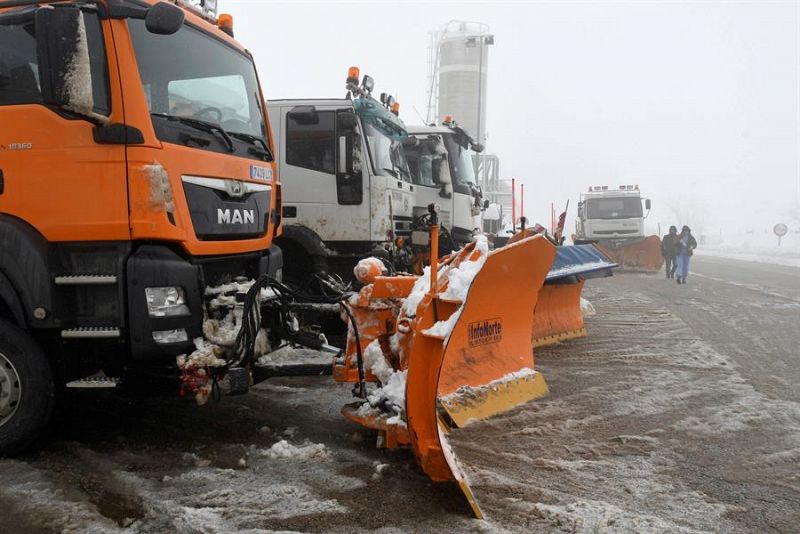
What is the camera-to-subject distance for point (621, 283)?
15.6 metres

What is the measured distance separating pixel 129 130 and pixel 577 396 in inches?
153

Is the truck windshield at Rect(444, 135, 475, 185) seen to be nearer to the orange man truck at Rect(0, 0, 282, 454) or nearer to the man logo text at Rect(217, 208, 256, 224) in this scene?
the man logo text at Rect(217, 208, 256, 224)

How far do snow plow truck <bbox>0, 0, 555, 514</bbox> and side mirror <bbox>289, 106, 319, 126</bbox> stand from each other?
3195 mm

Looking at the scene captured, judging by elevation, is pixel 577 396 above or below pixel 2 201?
below

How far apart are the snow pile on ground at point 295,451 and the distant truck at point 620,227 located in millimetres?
17929

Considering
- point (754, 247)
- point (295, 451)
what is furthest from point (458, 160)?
point (754, 247)

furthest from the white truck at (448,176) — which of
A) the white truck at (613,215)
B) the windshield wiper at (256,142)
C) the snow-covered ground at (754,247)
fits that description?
the snow-covered ground at (754,247)

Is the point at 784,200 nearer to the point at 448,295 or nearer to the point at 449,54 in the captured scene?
the point at 449,54

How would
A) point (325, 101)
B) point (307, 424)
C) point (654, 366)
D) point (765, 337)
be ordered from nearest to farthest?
point (307, 424) < point (654, 366) < point (325, 101) < point (765, 337)

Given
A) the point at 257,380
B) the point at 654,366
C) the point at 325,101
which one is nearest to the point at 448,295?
the point at 257,380

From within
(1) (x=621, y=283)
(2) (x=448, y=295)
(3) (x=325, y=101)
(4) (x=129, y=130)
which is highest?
(3) (x=325, y=101)

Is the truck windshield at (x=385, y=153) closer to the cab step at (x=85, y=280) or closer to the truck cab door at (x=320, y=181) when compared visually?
the truck cab door at (x=320, y=181)

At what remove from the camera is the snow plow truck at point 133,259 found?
334 centimetres

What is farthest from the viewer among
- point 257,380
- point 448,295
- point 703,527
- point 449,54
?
point 449,54
